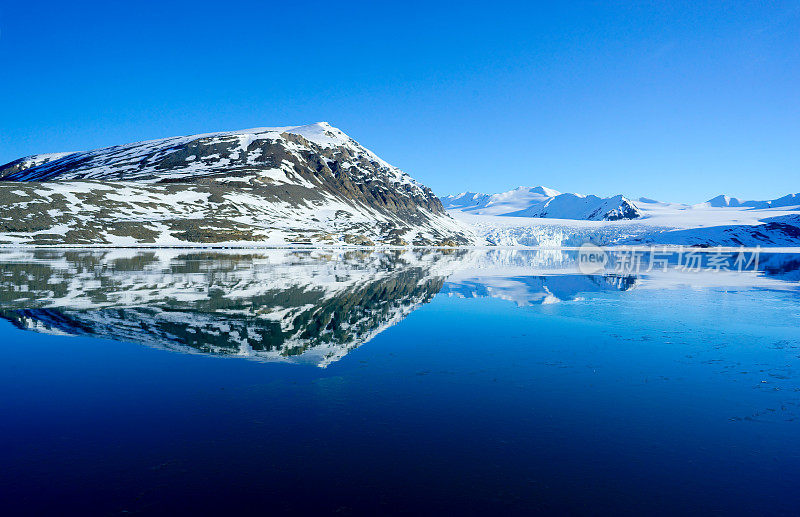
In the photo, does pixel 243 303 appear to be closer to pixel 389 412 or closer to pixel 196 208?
pixel 389 412

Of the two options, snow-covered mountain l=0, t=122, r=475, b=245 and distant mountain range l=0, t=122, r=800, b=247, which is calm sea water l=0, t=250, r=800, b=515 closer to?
distant mountain range l=0, t=122, r=800, b=247

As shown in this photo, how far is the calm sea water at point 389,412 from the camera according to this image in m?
6.77

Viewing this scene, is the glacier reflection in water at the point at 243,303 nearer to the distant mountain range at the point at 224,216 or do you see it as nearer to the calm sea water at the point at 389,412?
the calm sea water at the point at 389,412

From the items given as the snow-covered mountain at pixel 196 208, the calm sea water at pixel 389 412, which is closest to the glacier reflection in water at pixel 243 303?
the calm sea water at pixel 389 412

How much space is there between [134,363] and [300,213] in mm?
139206

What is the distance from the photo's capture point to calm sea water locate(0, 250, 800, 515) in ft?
22.2

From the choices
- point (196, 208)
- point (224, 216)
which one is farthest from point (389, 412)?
point (196, 208)

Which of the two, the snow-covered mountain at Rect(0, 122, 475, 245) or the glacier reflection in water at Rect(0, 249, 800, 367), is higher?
the snow-covered mountain at Rect(0, 122, 475, 245)

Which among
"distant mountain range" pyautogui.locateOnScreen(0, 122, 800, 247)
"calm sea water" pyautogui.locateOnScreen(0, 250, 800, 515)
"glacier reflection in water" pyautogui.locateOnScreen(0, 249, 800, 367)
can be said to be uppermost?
"distant mountain range" pyautogui.locateOnScreen(0, 122, 800, 247)

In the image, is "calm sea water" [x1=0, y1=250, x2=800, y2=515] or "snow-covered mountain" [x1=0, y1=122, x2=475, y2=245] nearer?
"calm sea water" [x1=0, y1=250, x2=800, y2=515]

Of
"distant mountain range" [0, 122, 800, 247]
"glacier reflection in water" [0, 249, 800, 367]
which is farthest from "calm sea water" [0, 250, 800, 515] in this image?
"distant mountain range" [0, 122, 800, 247]

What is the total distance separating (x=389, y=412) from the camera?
32.3ft

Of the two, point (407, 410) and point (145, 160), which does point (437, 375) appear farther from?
point (145, 160)

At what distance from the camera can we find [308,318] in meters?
19.8
